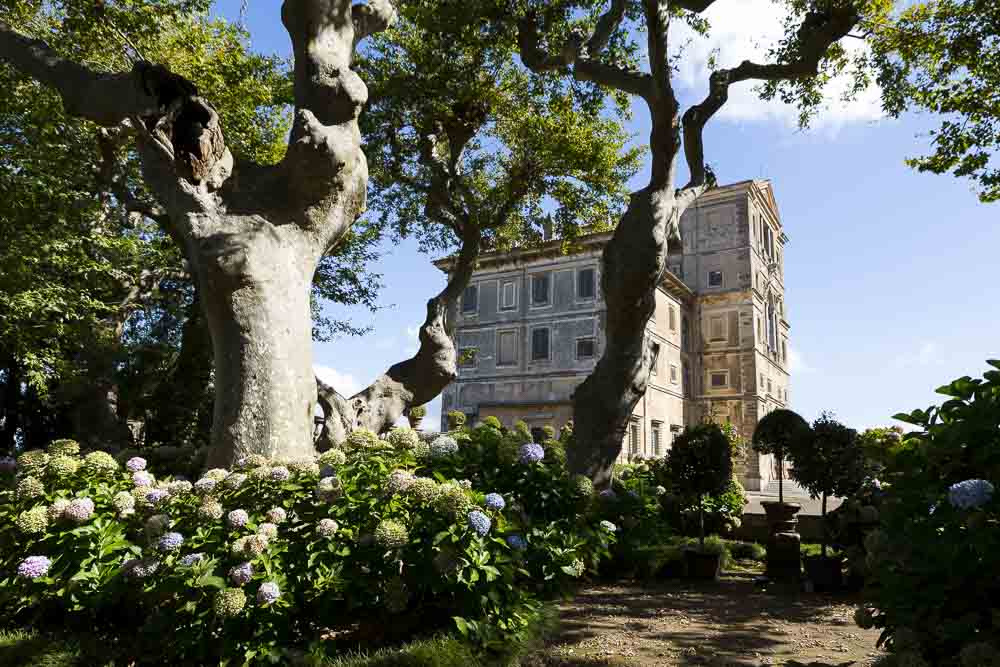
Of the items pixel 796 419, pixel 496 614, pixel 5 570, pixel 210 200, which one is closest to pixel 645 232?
pixel 796 419

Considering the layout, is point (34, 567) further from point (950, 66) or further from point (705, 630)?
point (950, 66)

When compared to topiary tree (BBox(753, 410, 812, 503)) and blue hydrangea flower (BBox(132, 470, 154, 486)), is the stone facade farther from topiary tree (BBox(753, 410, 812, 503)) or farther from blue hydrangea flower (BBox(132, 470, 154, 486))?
blue hydrangea flower (BBox(132, 470, 154, 486))

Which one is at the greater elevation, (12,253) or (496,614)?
(12,253)

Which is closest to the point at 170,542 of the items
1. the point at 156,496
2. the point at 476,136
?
the point at 156,496

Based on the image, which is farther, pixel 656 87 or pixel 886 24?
pixel 886 24

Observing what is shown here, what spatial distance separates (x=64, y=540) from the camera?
419 cm

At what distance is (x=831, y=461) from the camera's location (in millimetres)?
8586

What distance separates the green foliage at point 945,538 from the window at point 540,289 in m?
33.1

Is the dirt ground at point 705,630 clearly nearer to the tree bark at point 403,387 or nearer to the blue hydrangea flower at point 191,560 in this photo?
the blue hydrangea flower at point 191,560

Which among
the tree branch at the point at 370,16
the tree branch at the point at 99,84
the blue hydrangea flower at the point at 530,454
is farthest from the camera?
the tree branch at the point at 370,16

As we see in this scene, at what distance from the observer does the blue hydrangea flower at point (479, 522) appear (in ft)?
11.8

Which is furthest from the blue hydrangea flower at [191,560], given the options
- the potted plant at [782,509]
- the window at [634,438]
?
the window at [634,438]

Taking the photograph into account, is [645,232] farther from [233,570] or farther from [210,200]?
[233,570]

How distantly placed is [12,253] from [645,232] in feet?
29.5
